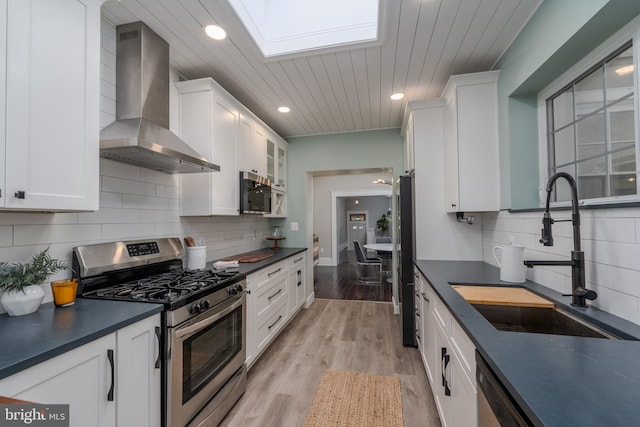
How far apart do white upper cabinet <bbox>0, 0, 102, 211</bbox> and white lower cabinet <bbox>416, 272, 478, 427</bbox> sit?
1.87m

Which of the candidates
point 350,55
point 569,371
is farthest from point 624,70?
point 350,55

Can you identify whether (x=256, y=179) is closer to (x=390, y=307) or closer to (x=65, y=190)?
(x=65, y=190)

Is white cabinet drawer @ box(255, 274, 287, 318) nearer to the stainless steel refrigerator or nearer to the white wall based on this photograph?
the stainless steel refrigerator

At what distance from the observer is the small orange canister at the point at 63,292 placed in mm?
1325

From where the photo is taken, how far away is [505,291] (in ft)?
5.32

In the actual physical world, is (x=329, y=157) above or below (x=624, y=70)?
above

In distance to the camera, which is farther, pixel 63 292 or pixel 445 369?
pixel 445 369

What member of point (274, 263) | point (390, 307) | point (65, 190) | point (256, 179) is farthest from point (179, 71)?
point (390, 307)

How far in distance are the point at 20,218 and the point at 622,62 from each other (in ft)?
9.86

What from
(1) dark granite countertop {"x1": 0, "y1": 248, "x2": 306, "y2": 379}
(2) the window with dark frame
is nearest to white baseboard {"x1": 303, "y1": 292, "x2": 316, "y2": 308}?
(1) dark granite countertop {"x1": 0, "y1": 248, "x2": 306, "y2": 379}

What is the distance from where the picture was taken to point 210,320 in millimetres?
1622

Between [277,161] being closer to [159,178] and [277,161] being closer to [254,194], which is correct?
[254,194]

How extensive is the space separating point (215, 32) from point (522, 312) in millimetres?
2565

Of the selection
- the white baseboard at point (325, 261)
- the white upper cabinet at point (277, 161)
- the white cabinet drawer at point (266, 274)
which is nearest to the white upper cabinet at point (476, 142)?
the white cabinet drawer at point (266, 274)
